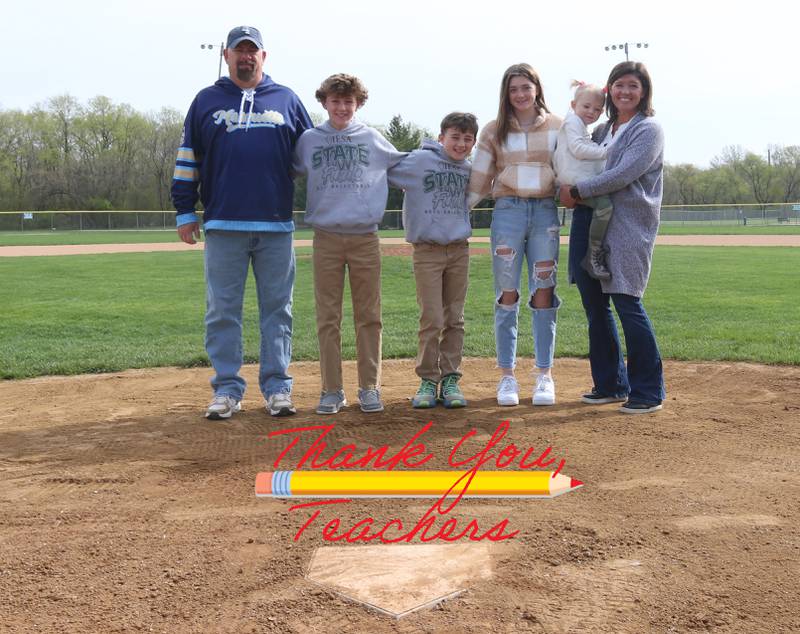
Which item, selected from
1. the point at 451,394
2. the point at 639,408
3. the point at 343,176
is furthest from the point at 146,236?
the point at 639,408

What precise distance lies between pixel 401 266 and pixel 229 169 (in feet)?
41.3

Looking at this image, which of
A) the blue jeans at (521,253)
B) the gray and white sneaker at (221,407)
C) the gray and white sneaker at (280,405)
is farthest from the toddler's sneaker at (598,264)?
the gray and white sneaker at (221,407)

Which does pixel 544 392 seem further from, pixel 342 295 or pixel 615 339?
pixel 342 295

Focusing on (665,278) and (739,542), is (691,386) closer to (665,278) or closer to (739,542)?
(739,542)

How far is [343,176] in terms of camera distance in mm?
4523

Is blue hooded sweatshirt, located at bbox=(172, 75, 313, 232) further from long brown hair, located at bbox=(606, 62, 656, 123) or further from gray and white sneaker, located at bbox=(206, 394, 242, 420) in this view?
long brown hair, located at bbox=(606, 62, 656, 123)

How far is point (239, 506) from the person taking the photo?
10.3 ft

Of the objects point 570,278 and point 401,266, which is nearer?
point 570,278

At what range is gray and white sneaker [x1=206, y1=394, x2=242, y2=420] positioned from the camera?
14.8 feet

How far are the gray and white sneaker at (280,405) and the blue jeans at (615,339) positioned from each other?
5.87 ft

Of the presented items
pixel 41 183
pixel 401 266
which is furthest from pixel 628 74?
pixel 41 183

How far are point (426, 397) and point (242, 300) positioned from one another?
1.21 meters

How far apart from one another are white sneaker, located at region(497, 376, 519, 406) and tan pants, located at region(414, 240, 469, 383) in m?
0.29

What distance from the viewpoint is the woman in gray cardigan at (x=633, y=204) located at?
4.45 meters
